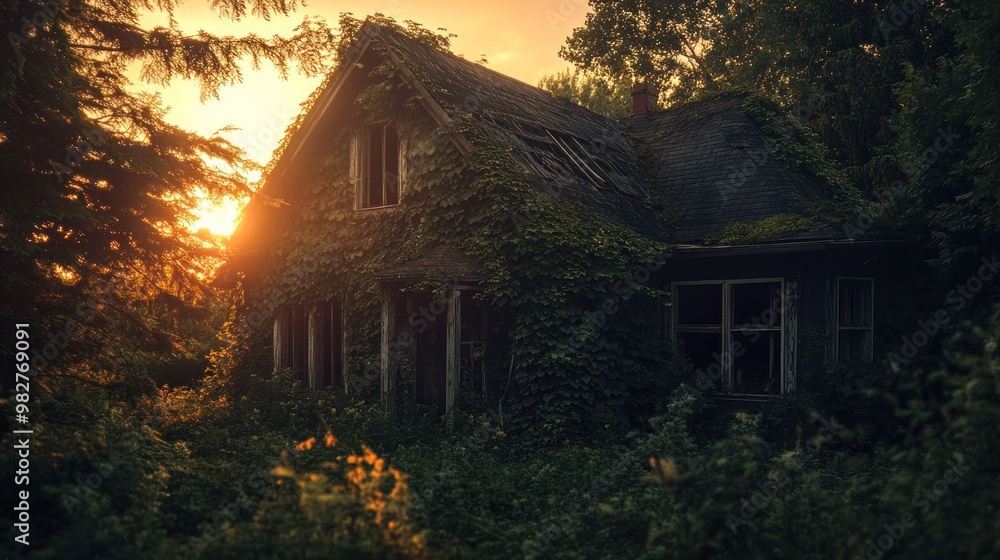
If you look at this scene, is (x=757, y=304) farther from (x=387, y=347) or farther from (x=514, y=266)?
(x=387, y=347)

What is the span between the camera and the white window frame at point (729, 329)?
12055mm

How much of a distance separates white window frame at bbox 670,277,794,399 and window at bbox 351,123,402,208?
5252 mm

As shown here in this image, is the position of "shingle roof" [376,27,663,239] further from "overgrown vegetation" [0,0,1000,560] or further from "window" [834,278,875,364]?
"window" [834,278,875,364]

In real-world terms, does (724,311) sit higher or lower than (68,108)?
lower

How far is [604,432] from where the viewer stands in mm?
10914

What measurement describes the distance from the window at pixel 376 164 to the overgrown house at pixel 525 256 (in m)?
0.03

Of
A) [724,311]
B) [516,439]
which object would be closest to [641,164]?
[724,311]

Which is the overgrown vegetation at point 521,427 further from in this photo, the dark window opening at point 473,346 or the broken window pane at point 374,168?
the dark window opening at point 473,346

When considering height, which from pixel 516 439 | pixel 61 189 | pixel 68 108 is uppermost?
pixel 68 108

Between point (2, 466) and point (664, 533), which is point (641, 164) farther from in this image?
point (2, 466)

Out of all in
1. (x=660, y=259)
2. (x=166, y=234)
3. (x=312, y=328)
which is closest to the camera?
(x=166, y=234)

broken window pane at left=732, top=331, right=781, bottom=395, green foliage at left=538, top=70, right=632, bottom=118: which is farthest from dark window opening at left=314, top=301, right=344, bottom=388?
green foliage at left=538, top=70, right=632, bottom=118

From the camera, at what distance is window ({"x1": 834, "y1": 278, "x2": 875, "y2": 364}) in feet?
41.6

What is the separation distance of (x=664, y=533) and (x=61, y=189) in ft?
25.8
